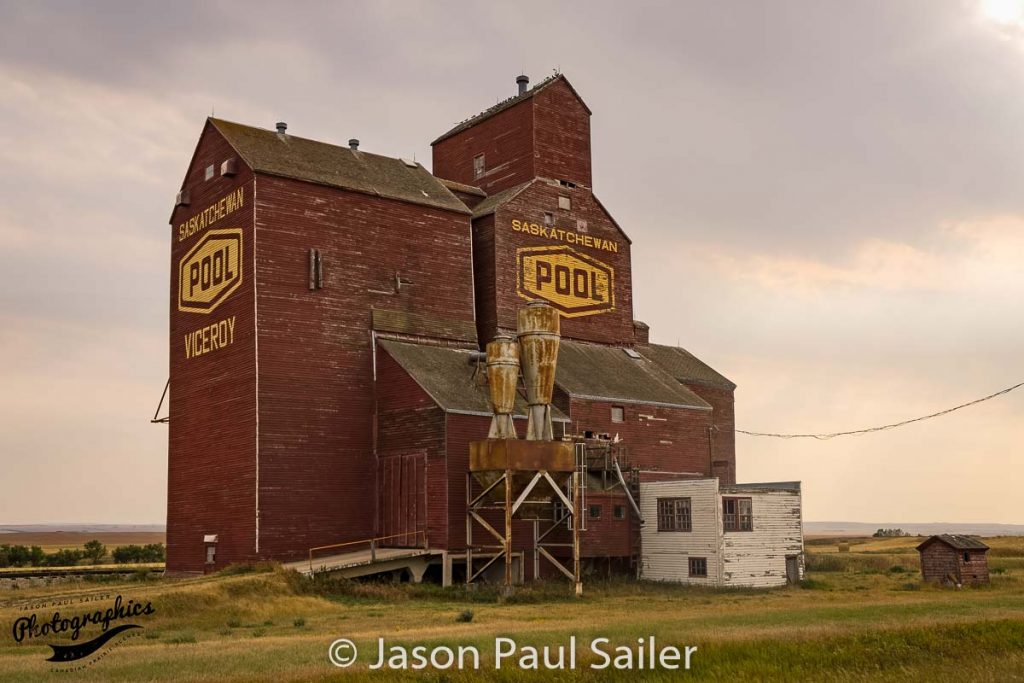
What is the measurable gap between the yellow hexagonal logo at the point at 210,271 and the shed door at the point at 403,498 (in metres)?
9.62

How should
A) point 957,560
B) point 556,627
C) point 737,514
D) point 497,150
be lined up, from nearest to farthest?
point 556,627
point 957,560
point 737,514
point 497,150

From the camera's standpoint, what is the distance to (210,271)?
148 ft

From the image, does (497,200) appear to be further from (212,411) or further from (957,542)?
(957,542)

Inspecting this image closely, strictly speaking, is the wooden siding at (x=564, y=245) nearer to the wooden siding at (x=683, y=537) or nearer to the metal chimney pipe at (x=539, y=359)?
the metal chimney pipe at (x=539, y=359)

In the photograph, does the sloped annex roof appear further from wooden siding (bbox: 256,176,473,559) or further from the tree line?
the tree line

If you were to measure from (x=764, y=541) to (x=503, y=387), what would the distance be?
13.0m

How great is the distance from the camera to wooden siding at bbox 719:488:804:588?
41.9 metres

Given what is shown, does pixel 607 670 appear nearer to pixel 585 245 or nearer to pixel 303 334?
pixel 303 334

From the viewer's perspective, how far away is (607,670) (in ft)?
66.8

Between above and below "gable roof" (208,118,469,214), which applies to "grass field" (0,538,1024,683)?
below

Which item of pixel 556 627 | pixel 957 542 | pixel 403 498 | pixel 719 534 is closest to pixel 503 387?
pixel 403 498

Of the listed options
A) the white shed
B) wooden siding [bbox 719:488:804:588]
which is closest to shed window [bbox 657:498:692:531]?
the white shed

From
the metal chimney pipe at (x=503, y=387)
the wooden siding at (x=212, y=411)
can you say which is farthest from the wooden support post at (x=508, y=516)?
the wooden siding at (x=212, y=411)

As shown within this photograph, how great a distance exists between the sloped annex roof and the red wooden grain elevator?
123 mm
